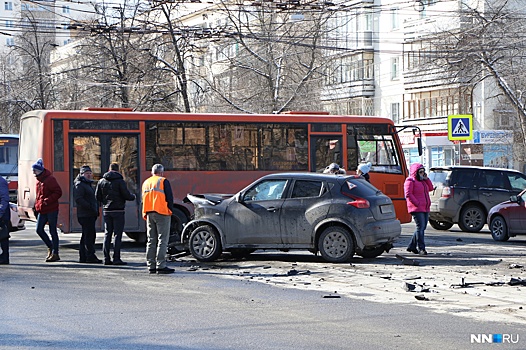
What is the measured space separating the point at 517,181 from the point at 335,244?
37.0ft

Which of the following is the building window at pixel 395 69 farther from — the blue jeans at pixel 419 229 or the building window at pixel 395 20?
the blue jeans at pixel 419 229

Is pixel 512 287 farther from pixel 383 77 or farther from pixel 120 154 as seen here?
pixel 383 77

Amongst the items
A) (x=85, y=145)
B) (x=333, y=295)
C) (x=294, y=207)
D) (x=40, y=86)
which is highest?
(x=40, y=86)

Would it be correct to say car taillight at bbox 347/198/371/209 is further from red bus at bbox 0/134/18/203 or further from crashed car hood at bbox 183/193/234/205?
red bus at bbox 0/134/18/203

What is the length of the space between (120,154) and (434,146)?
37.3 meters

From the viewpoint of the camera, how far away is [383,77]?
59.1 metres

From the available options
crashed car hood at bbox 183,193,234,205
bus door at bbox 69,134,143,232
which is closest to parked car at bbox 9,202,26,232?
bus door at bbox 69,134,143,232

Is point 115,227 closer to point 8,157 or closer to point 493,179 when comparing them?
point 493,179

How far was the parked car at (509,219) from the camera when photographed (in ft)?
67.0

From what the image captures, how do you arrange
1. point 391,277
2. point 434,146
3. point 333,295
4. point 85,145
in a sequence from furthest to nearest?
point 434,146, point 85,145, point 391,277, point 333,295

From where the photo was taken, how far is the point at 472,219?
79.9 ft

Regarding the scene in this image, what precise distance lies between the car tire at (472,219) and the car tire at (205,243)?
10470 mm

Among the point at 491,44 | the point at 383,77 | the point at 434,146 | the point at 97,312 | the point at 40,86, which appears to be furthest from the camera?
the point at 383,77

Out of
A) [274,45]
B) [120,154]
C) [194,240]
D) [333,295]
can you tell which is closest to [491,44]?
[274,45]
